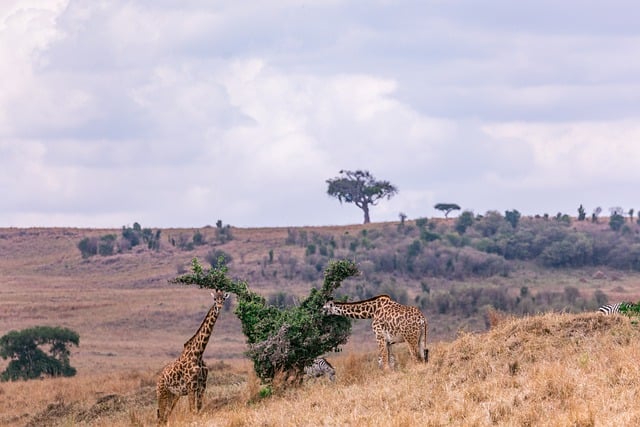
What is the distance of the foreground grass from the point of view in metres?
14.2

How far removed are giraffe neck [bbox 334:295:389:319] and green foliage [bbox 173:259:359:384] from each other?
0.99 feet

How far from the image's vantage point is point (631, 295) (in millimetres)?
51469

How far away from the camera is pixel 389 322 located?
2102cm

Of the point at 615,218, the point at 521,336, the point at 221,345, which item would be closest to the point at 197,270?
the point at 521,336

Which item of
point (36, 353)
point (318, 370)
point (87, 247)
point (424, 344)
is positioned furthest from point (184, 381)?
point (87, 247)

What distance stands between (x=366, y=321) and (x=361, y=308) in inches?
1029

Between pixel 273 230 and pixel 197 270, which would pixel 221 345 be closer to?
pixel 197 270

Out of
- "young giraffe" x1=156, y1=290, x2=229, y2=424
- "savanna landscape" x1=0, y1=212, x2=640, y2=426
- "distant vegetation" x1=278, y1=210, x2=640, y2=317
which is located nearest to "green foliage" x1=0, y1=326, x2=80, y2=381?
"savanna landscape" x1=0, y1=212, x2=640, y2=426

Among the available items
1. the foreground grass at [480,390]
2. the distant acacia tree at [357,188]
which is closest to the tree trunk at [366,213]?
the distant acacia tree at [357,188]

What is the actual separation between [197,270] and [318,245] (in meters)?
49.1

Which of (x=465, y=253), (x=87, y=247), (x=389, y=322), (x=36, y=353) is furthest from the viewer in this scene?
(x=87, y=247)

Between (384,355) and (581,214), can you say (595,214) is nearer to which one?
(581,214)

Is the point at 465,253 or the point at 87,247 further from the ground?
the point at 87,247

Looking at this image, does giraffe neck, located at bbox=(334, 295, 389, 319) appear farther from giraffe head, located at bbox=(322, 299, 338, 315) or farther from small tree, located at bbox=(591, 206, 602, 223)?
small tree, located at bbox=(591, 206, 602, 223)
